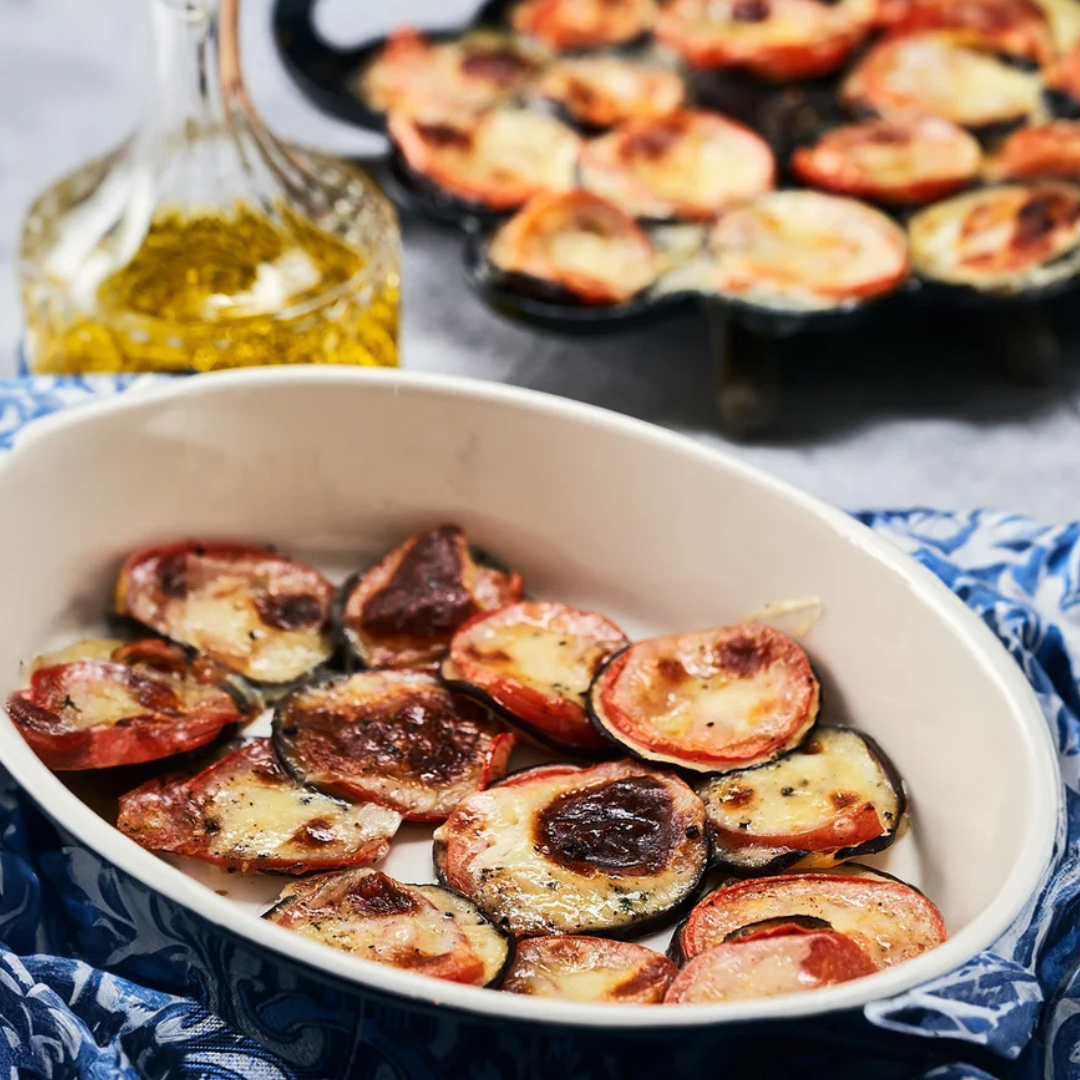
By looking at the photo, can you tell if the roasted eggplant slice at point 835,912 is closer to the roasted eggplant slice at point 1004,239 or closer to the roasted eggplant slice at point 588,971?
the roasted eggplant slice at point 588,971

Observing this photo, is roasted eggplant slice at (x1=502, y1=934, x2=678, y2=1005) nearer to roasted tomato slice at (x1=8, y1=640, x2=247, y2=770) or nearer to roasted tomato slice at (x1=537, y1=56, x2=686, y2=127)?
roasted tomato slice at (x1=8, y1=640, x2=247, y2=770)

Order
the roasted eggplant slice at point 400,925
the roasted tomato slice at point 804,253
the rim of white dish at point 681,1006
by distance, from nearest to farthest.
Answer: the rim of white dish at point 681,1006
the roasted eggplant slice at point 400,925
the roasted tomato slice at point 804,253

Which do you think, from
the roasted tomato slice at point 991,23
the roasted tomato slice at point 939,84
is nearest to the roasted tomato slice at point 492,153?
the roasted tomato slice at point 939,84

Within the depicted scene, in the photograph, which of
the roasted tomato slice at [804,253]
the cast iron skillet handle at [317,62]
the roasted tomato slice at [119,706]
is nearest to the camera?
the roasted tomato slice at [119,706]

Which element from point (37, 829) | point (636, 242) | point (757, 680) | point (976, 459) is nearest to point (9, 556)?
point (37, 829)

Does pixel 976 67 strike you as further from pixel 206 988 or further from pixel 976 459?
pixel 206 988

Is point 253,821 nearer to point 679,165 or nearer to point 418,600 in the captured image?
point 418,600
